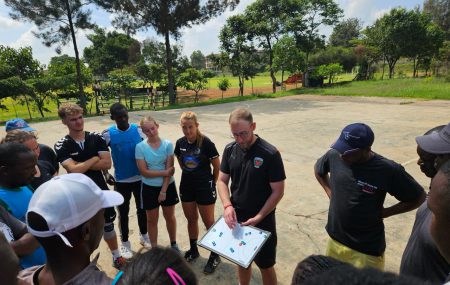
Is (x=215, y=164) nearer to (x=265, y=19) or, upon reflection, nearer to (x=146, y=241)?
(x=146, y=241)

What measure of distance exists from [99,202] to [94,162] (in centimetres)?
211

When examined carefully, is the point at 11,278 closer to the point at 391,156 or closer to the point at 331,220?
the point at 331,220

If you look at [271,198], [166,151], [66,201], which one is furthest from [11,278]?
[166,151]

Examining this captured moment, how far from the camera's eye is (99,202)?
1.59 meters

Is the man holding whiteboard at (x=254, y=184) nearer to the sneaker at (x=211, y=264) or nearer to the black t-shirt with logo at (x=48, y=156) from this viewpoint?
the sneaker at (x=211, y=264)

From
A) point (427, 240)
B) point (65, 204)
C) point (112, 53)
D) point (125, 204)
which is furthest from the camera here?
A: point (112, 53)

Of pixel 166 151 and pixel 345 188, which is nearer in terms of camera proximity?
pixel 345 188

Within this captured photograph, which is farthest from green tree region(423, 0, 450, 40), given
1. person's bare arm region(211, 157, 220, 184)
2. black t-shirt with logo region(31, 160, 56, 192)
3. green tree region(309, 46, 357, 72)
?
black t-shirt with logo region(31, 160, 56, 192)

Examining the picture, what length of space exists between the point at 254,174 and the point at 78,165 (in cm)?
197

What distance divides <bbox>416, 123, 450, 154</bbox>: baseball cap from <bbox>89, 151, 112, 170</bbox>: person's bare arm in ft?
10.1

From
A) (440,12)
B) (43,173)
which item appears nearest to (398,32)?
(43,173)

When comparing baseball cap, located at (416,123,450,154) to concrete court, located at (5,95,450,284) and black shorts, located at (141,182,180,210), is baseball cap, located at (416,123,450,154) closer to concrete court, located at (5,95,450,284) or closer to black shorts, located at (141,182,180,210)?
concrete court, located at (5,95,450,284)

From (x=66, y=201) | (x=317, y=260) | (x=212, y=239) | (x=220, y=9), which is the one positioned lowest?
(x=212, y=239)

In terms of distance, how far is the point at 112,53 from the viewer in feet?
184
